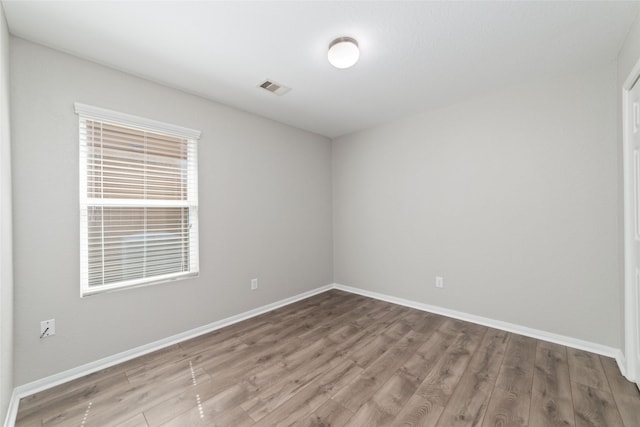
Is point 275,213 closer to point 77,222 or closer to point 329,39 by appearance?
point 77,222

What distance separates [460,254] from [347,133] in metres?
2.37

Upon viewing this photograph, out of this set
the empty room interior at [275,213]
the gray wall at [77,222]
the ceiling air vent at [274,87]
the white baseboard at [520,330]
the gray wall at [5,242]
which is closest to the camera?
the gray wall at [5,242]

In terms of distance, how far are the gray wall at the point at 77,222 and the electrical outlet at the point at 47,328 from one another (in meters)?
0.03

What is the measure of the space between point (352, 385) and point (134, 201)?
2.34 metres

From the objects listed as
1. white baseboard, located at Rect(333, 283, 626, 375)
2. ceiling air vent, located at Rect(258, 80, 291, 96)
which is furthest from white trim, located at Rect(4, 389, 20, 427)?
white baseboard, located at Rect(333, 283, 626, 375)

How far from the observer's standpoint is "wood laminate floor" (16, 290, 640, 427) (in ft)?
5.14

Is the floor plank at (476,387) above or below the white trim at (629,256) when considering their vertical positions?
below

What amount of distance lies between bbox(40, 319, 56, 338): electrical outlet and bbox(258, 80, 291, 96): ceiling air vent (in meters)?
2.56

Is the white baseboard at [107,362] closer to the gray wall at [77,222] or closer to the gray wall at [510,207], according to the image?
the gray wall at [77,222]

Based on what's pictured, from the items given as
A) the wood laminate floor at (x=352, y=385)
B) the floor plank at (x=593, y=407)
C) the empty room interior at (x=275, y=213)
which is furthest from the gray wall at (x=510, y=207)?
the floor plank at (x=593, y=407)

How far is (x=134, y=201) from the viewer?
2277mm

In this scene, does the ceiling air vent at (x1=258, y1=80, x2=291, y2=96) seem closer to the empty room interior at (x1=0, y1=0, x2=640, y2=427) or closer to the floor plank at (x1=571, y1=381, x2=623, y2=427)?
the empty room interior at (x1=0, y1=0, x2=640, y2=427)

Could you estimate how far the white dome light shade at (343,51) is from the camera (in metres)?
1.87

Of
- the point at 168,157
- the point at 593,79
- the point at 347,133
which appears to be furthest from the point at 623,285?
the point at 168,157
